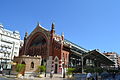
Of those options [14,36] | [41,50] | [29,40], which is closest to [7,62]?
[14,36]

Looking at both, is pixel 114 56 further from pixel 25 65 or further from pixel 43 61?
pixel 25 65

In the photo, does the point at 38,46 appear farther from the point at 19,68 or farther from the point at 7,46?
the point at 7,46

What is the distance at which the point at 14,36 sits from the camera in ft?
230

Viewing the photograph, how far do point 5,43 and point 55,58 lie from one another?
1182 inches

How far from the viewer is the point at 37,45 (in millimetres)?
51031

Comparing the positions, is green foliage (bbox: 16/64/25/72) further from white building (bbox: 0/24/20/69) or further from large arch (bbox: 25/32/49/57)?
white building (bbox: 0/24/20/69)

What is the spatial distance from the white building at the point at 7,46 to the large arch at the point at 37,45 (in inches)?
562

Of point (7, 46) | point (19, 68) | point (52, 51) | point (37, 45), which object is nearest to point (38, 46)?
point (37, 45)

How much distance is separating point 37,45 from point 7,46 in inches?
805

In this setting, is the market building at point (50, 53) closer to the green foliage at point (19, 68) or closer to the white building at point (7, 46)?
the green foliage at point (19, 68)

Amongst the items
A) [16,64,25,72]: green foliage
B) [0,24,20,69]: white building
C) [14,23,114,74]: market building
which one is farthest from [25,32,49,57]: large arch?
[0,24,20,69]: white building

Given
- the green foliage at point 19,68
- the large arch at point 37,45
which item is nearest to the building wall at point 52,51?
the large arch at point 37,45

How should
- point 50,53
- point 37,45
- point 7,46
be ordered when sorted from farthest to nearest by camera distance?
point 7,46
point 37,45
point 50,53

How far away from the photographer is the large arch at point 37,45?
47.8 metres
